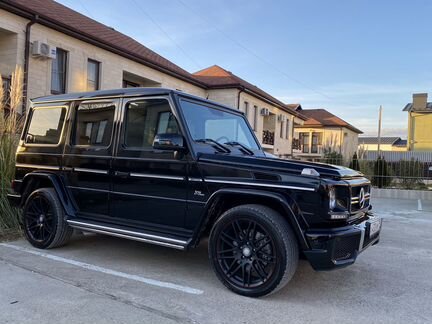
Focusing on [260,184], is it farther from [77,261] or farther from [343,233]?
[77,261]

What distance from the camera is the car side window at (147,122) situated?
463 cm

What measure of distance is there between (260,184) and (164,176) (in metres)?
1.14

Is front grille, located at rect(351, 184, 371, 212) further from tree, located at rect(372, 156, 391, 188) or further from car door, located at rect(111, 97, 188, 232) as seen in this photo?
tree, located at rect(372, 156, 391, 188)

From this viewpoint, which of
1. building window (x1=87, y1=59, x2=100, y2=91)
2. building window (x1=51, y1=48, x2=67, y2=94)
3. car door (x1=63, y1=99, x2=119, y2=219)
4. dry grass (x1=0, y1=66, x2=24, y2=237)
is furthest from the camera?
building window (x1=87, y1=59, x2=100, y2=91)

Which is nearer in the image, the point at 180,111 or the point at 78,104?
the point at 180,111

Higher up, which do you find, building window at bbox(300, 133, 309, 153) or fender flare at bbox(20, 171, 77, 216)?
building window at bbox(300, 133, 309, 153)

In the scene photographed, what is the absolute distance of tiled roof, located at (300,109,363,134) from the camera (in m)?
47.0

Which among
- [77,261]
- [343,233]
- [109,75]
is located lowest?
[77,261]

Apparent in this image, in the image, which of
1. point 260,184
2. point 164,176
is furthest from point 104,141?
point 260,184

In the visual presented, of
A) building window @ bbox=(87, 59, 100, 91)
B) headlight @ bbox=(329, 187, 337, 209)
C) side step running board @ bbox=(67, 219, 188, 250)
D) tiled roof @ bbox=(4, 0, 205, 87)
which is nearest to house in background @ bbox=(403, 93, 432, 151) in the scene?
tiled roof @ bbox=(4, 0, 205, 87)

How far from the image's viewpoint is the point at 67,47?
14469 mm

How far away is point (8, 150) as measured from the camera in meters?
6.69

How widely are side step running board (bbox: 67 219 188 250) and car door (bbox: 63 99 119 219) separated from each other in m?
0.15

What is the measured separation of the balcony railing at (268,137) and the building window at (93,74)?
16.3 m
